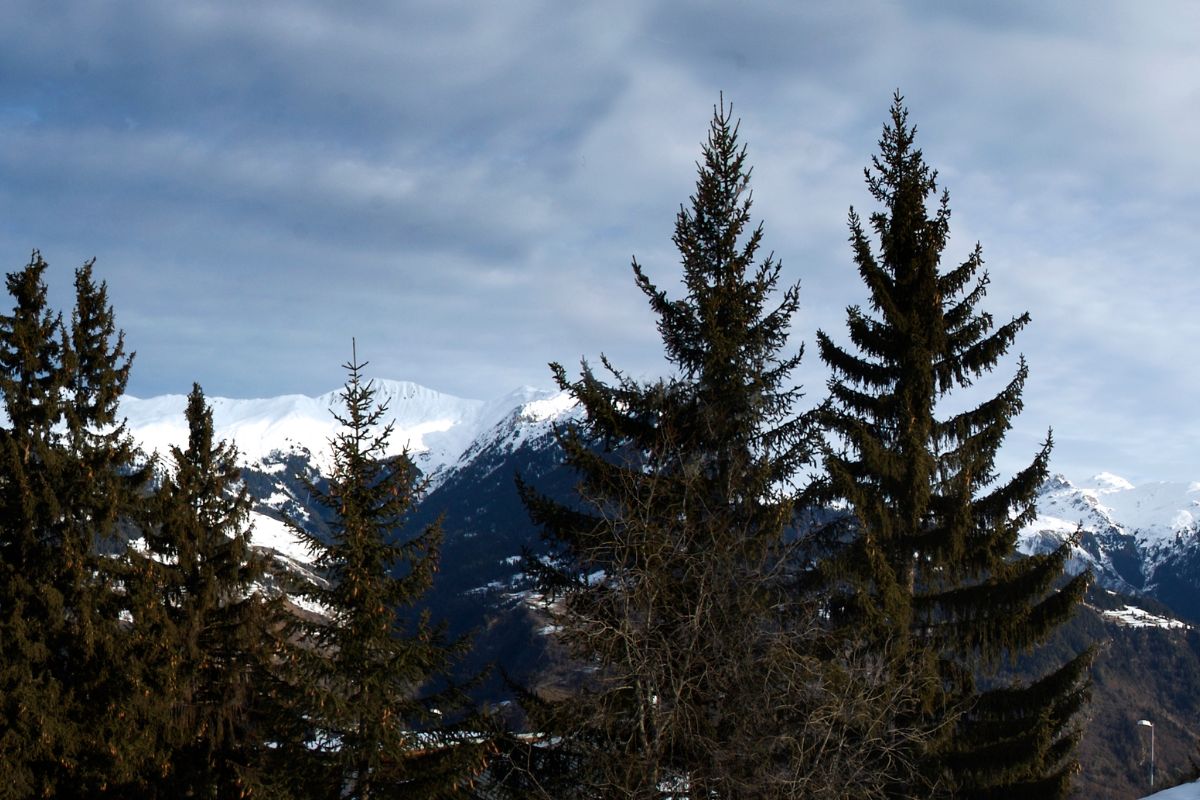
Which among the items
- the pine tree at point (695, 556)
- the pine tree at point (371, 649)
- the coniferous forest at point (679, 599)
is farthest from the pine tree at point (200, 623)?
the pine tree at point (695, 556)

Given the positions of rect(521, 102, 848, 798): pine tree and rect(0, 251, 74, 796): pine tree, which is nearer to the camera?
rect(521, 102, 848, 798): pine tree

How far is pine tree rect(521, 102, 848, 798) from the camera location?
12156mm

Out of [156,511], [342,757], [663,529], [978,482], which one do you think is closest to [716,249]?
[663,529]

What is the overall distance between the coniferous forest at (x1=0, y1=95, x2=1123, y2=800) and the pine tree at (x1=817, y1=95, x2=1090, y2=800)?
0.17 ft

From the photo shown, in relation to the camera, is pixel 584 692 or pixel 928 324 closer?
pixel 584 692

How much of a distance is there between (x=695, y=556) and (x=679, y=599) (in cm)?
98

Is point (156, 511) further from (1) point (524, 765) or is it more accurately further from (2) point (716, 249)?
(2) point (716, 249)

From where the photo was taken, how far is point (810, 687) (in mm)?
12531

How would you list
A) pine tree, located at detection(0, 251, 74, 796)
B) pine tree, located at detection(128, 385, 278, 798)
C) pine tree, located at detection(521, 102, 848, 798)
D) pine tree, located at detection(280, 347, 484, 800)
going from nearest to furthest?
pine tree, located at detection(521, 102, 848, 798), pine tree, located at detection(280, 347, 484, 800), pine tree, located at detection(0, 251, 74, 796), pine tree, located at detection(128, 385, 278, 798)

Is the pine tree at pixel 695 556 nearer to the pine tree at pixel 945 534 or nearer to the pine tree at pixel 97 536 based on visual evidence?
the pine tree at pixel 945 534

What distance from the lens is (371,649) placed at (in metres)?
15.1

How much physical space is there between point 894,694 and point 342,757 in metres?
7.90

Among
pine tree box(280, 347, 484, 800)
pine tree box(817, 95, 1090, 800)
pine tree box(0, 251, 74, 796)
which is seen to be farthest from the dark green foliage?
pine tree box(817, 95, 1090, 800)

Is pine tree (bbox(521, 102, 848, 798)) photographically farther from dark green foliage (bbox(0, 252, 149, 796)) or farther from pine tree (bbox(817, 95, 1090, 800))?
dark green foliage (bbox(0, 252, 149, 796))
